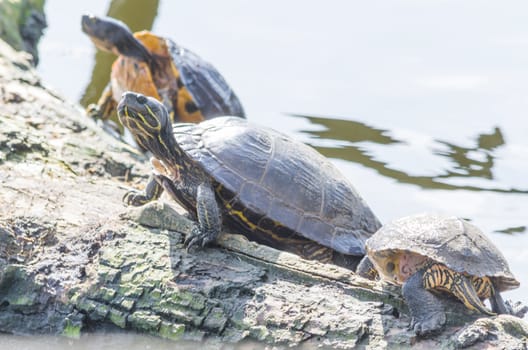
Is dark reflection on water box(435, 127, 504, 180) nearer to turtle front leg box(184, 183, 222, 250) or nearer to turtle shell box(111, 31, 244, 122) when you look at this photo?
turtle shell box(111, 31, 244, 122)

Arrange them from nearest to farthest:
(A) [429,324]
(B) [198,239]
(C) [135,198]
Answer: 1. (A) [429,324]
2. (B) [198,239]
3. (C) [135,198]

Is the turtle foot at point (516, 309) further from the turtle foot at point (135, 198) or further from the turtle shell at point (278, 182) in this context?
the turtle foot at point (135, 198)

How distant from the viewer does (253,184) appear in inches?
188

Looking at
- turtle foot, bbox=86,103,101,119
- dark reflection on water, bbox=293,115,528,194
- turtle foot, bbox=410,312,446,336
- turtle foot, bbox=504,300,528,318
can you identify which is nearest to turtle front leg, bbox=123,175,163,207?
turtle foot, bbox=410,312,446,336

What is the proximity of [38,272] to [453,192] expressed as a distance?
3894 mm

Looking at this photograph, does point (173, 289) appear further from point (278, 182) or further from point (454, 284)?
point (454, 284)

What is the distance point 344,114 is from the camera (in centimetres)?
836

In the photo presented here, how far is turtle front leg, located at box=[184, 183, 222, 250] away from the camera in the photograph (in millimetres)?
4270

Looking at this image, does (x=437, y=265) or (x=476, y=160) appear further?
(x=476, y=160)

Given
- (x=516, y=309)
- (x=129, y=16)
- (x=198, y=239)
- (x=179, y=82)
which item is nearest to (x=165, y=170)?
(x=198, y=239)

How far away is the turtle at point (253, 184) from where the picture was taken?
15.5 feet

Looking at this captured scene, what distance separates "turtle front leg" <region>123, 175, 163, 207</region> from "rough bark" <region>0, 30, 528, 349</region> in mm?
268

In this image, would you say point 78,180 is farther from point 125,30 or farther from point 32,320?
point 125,30

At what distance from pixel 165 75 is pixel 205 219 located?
444 centimetres
